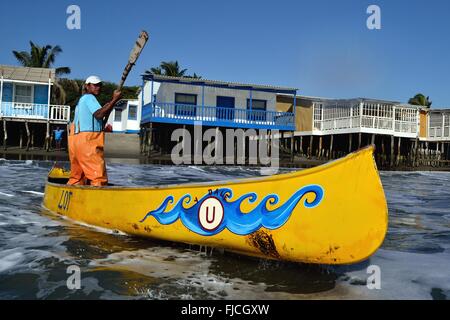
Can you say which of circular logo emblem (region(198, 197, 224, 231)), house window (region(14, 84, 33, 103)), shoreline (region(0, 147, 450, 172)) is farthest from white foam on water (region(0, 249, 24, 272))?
house window (region(14, 84, 33, 103))

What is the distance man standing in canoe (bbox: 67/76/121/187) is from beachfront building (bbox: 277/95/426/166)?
22.8 metres

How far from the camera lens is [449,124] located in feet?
105

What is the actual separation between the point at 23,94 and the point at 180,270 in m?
22.9

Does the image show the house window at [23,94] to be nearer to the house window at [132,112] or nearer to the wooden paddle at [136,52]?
the house window at [132,112]

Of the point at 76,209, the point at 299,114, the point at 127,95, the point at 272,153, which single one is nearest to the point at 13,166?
the point at 76,209

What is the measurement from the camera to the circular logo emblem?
403cm

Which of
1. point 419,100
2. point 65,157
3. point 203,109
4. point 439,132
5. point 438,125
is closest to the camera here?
point 65,157

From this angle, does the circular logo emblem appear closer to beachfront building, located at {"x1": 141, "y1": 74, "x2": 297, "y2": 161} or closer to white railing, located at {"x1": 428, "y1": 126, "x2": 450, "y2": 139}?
beachfront building, located at {"x1": 141, "y1": 74, "x2": 297, "y2": 161}

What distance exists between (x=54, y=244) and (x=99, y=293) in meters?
1.73

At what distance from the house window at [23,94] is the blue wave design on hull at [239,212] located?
72.3 ft

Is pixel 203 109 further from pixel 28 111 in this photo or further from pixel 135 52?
pixel 135 52

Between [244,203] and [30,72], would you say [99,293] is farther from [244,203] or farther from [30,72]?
[30,72]

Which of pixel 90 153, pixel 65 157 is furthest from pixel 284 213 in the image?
pixel 65 157

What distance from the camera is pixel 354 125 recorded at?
87.2ft
